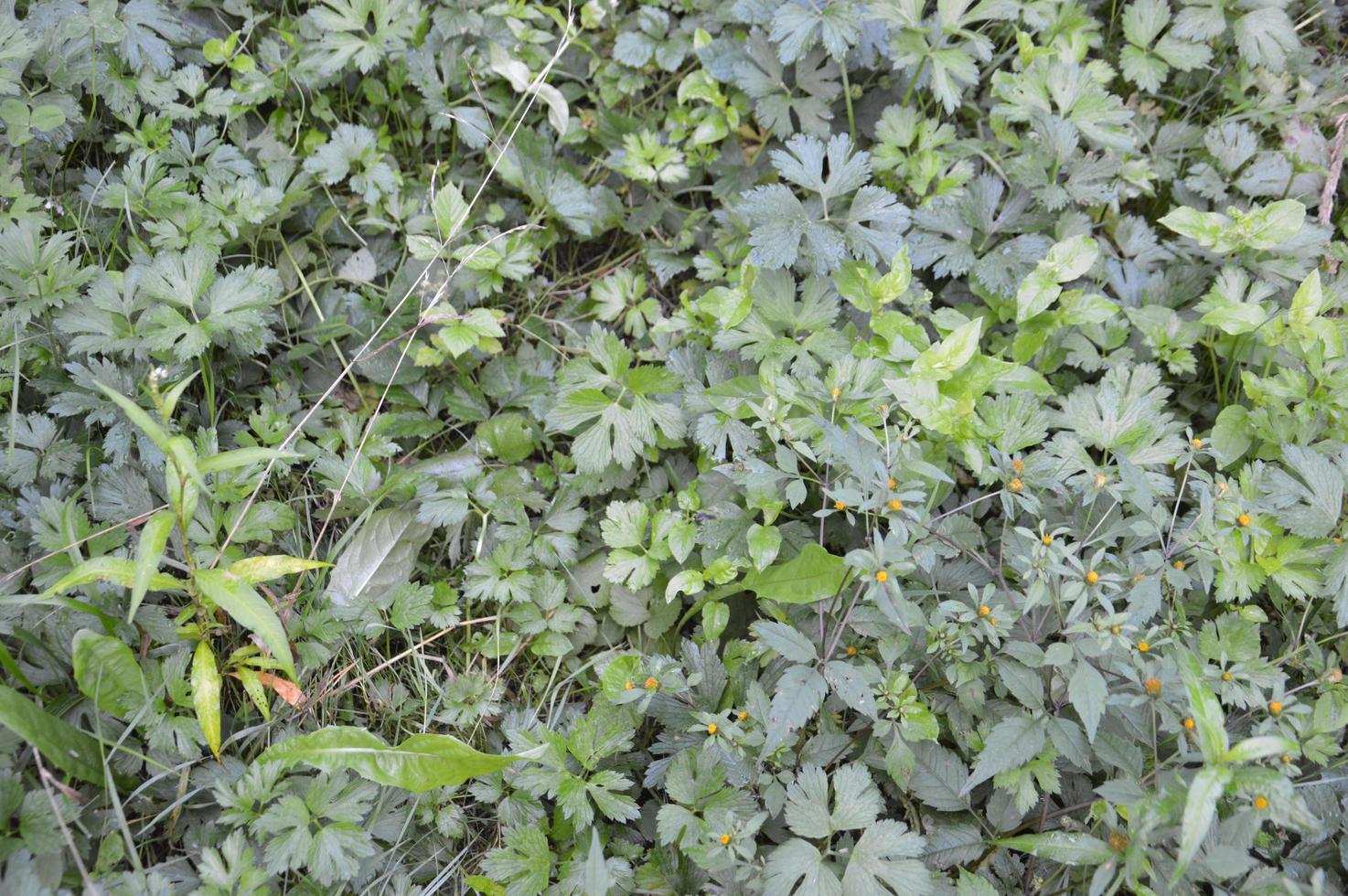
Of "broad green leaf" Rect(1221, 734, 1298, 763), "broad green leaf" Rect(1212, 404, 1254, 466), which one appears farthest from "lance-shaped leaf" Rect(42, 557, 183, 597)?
"broad green leaf" Rect(1212, 404, 1254, 466)

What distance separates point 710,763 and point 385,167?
2091 millimetres

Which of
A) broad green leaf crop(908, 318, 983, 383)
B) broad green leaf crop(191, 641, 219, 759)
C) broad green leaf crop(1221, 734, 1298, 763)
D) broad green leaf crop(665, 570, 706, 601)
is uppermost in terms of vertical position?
broad green leaf crop(908, 318, 983, 383)

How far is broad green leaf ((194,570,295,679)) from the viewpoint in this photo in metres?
1.80

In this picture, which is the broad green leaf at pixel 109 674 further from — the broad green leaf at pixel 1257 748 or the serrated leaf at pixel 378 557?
the broad green leaf at pixel 1257 748

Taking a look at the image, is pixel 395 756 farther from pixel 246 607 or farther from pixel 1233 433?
pixel 1233 433

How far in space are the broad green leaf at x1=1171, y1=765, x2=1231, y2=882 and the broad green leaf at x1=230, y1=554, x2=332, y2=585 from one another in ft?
6.02

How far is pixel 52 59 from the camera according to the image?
2.53 m

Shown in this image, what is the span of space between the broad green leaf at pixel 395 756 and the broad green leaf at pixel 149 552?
1.53 ft

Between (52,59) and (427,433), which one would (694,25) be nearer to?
(427,433)

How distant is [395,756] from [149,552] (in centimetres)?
69

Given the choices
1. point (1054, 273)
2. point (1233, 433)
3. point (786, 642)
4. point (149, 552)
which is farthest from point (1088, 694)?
point (149, 552)

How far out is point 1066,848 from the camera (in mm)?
1766

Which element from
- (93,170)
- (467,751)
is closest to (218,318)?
(93,170)

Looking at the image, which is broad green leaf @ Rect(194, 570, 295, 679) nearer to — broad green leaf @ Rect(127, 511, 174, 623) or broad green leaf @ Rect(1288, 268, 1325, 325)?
broad green leaf @ Rect(127, 511, 174, 623)
